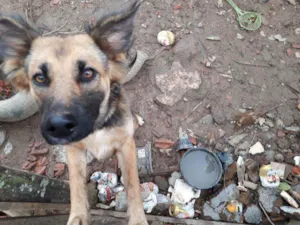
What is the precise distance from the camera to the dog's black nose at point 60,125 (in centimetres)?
229

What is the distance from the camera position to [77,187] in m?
3.30

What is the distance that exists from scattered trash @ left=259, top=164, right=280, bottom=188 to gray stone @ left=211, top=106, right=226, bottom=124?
90 cm

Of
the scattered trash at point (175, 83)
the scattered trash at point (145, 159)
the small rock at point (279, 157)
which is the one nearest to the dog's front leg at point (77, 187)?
the scattered trash at point (145, 159)

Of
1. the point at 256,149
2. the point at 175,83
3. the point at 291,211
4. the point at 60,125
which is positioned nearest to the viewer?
the point at 60,125

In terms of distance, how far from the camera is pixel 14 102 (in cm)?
429

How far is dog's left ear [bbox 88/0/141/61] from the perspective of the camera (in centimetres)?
262

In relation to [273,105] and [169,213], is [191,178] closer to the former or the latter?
[169,213]

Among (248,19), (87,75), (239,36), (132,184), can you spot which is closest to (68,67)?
(87,75)

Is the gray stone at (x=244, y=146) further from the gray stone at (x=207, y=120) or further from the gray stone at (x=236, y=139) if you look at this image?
the gray stone at (x=207, y=120)

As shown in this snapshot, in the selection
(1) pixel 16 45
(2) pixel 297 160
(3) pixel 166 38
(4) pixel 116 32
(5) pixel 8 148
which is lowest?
(5) pixel 8 148

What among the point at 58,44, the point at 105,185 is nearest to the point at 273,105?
the point at 105,185

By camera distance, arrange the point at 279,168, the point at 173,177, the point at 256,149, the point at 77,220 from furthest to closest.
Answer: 1. the point at 256,149
2. the point at 173,177
3. the point at 279,168
4. the point at 77,220

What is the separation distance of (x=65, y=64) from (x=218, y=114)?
2.63 metres

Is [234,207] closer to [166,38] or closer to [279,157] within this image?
[279,157]
